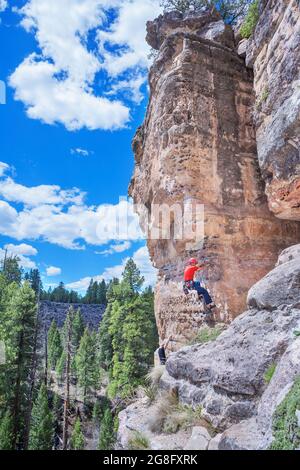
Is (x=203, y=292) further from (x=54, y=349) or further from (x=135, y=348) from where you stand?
(x=54, y=349)

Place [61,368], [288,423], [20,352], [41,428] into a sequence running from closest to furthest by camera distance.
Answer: [288,423] → [20,352] → [41,428] → [61,368]

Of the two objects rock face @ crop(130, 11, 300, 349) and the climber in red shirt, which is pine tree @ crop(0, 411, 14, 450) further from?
the climber in red shirt

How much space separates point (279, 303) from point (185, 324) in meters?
4.77

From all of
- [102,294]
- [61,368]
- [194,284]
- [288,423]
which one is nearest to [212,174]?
[194,284]

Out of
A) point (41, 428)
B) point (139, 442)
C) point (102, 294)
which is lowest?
point (41, 428)

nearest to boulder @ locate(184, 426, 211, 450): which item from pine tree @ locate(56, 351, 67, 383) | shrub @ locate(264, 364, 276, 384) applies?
shrub @ locate(264, 364, 276, 384)

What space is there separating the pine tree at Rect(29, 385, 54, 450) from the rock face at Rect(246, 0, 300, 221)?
23107 mm

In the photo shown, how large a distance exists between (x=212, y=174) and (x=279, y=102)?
2.85 m

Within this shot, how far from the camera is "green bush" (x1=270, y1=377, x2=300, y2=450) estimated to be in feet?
13.9

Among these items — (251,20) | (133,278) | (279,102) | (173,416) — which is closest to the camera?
(173,416)

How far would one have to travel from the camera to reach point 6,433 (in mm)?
20469
